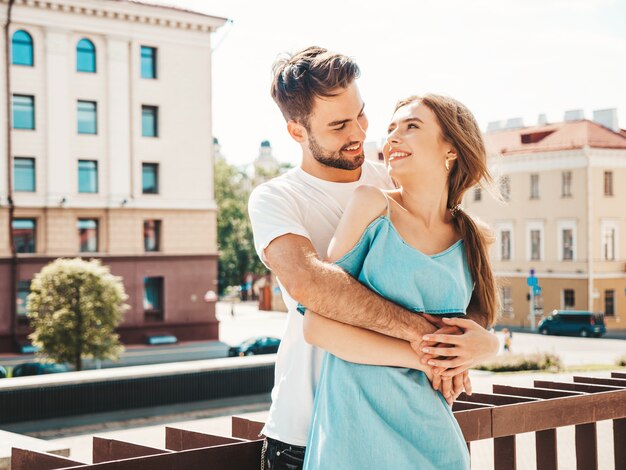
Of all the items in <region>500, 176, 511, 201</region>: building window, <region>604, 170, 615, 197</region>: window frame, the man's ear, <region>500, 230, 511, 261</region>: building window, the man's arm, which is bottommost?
<region>500, 230, 511, 261</region>: building window

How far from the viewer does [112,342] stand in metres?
29.3

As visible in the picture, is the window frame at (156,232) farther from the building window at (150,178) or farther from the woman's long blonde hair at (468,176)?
the woman's long blonde hair at (468,176)

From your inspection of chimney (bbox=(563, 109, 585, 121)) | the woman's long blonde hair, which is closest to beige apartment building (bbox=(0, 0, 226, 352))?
chimney (bbox=(563, 109, 585, 121))

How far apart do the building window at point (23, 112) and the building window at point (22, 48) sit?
1.39m

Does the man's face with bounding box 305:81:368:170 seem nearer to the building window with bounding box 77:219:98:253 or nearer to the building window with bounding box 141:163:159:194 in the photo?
the building window with bounding box 77:219:98:253

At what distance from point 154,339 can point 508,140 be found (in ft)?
81.1

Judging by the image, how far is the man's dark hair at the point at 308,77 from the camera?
2.55 metres

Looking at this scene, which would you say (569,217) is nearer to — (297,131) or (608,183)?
(608,183)

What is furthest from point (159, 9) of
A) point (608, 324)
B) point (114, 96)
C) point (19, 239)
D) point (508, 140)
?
point (608, 324)

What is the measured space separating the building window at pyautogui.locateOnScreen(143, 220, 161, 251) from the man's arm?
36707 millimetres

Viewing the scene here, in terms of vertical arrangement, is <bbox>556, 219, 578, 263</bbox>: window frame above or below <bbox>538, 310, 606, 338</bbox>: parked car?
above

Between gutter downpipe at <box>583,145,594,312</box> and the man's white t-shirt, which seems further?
gutter downpipe at <box>583,145,594,312</box>

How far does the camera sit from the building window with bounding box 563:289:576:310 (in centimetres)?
4681

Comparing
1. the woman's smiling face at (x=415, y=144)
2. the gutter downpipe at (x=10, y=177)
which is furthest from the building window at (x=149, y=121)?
the woman's smiling face at (x=415, y=144)
